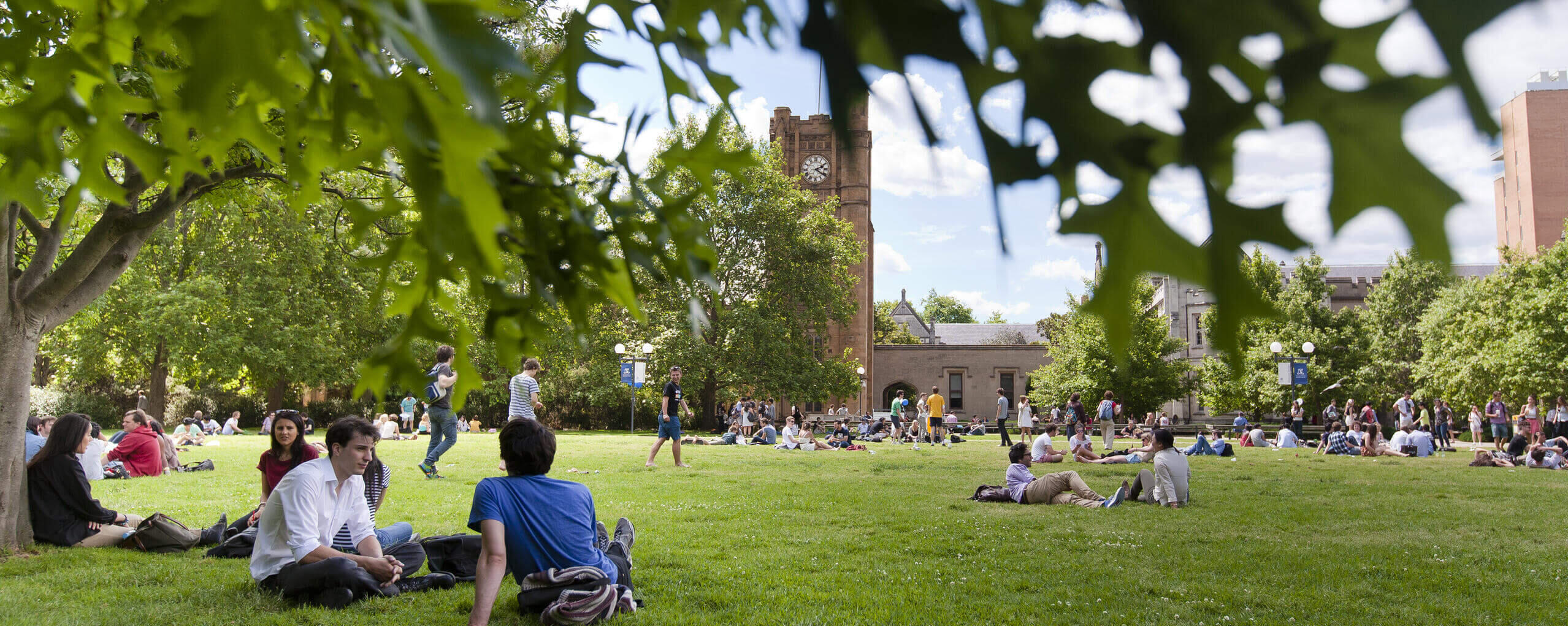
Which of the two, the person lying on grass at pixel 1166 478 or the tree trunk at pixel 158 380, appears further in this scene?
the tree trunk at pixel 158 380

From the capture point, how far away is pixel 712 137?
2189 mm

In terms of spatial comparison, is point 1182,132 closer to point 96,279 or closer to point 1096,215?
point 1096,215

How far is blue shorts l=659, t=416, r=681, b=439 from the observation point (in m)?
15.6

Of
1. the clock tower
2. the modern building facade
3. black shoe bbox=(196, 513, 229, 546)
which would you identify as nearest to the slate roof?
the clock tower

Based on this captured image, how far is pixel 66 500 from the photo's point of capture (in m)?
7.64

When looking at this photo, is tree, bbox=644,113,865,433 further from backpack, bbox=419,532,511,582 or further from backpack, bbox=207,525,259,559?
backpack, bbox=419,532,511,582

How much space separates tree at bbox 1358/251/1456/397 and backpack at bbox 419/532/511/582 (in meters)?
51.6

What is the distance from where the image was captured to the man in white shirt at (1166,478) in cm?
1105

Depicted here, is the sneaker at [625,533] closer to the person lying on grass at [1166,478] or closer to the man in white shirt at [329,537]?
the man in white shirt at [329,537]

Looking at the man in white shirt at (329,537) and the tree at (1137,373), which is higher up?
the tree at (1137,373)

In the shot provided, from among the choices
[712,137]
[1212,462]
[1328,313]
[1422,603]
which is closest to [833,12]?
[712,137]

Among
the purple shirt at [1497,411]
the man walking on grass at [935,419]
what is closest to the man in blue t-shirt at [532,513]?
the man walking on grass at [935,419]

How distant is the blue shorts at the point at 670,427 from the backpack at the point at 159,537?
8386mm

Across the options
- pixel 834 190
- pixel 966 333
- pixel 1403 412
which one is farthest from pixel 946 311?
pixel 1403 412
